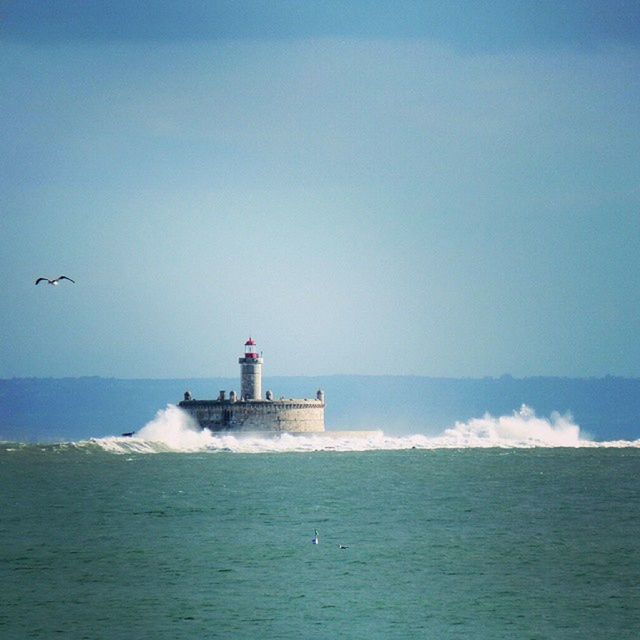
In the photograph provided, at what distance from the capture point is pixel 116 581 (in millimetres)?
59125

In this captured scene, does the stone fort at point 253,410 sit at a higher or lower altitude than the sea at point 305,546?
higher

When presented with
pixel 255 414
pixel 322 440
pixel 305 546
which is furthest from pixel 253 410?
pixel 305 546

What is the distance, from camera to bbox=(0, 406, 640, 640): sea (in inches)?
2020

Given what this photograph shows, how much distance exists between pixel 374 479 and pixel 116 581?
52209mm

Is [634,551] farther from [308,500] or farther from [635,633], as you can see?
[308,500]

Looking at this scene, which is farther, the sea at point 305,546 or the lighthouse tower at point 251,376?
the lighthouse tower at point 251,376

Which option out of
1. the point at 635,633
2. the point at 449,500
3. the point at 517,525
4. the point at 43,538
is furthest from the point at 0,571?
the point at 449,500

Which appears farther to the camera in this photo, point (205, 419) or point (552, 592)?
point (205, 419)

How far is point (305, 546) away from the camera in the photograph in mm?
70000

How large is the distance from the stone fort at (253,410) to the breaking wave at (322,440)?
908 mm

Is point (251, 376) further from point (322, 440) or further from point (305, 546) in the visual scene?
point (305, 546)

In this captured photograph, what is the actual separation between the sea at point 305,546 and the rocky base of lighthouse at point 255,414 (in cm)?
144

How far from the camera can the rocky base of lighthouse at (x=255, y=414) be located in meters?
123

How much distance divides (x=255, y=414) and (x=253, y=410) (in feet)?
1.40
